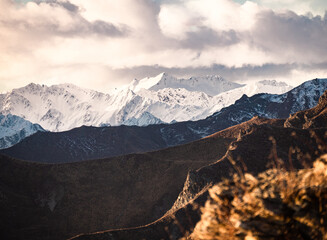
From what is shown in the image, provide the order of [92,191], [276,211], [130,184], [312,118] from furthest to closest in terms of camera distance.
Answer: [312,118] < [130,184] < [92,191] < [276,211]

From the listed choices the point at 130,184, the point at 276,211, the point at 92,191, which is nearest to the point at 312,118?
the point at 130,184

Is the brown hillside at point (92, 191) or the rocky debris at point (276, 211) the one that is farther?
the brown hillside at point (92, 191)

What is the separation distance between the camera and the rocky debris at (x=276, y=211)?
9906 millimetres

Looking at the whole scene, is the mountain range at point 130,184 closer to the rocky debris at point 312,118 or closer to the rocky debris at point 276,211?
the rocky debris at point 312,118

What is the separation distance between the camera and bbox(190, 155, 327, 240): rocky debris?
991 cm

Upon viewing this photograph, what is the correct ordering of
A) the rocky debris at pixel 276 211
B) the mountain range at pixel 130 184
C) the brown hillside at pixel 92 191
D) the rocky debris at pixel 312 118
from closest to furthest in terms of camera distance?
the rocky debris at pixel 276 211 → the mountain range at pixel 130 184 → the brown hillside at pixel 92 191 → the rocky debris at pixel 312 118

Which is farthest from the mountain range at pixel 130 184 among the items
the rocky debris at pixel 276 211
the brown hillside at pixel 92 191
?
the rocky debris at pixel 276 211

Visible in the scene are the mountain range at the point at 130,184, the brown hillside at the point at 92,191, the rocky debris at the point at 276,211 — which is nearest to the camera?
the rocky debris at the point at 276,211

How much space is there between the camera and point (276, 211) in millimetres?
9852

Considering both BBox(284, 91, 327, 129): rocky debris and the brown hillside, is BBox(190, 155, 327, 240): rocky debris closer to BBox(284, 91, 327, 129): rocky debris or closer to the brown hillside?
the brown hillside

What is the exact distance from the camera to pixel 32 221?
408 feet

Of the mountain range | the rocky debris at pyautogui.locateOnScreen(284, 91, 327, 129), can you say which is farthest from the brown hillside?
the rocky debris at pyautogui.locateOnScreen(284, 91, 327, 129)

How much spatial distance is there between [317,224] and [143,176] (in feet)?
467

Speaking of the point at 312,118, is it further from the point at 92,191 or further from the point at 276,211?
the point at 276,211
